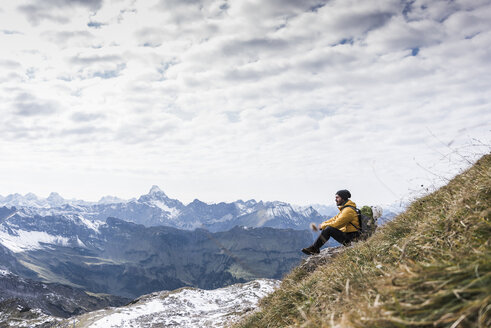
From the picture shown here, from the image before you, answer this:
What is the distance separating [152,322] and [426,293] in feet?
63.2

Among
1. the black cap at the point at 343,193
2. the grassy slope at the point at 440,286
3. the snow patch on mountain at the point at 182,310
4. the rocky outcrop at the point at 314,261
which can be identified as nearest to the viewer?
the grassy slope at the point at 440,286

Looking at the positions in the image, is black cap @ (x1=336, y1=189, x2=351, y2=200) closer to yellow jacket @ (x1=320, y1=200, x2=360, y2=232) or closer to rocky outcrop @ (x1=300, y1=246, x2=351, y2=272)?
yellow jacket @ (x1=320, y1=200, x2=360, y2=232)

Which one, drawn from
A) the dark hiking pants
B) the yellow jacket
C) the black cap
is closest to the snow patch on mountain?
the dark hiking pants

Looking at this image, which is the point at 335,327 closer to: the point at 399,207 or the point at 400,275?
the point at 400,275

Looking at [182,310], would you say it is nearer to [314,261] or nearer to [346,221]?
[314,261]

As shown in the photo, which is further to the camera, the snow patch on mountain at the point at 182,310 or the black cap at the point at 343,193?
the snow patch on mountain at the point at 182,310

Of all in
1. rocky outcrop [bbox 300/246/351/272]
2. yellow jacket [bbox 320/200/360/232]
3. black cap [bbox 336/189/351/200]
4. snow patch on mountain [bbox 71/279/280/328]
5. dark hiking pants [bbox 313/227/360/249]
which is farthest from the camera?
snow patch on mountain [bbox 71/279/280/328]

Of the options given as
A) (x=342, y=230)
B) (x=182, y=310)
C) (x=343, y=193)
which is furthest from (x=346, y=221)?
(x=182, y=310)

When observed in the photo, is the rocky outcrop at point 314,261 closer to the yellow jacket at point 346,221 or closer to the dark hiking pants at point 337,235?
the dark hiking pants at point 337,235

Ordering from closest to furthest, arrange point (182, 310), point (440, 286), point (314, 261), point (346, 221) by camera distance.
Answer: point (440, 286) → point (314, 261) → point (346, 221) → point (182, 310)

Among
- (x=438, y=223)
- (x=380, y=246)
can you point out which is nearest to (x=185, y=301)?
(x=380, y=246)

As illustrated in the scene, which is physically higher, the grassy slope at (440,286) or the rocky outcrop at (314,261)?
the grassy slope at (440,286)

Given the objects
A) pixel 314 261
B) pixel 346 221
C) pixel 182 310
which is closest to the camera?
pixel 314 261

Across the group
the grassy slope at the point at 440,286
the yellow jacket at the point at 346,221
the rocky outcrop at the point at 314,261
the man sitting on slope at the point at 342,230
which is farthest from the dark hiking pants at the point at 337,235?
the grassy slope at the point at 440,286
